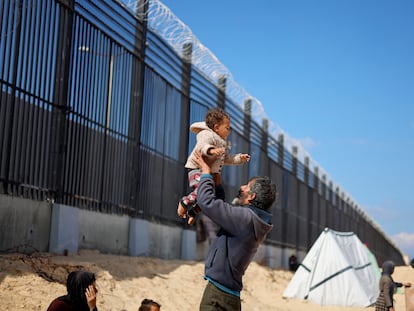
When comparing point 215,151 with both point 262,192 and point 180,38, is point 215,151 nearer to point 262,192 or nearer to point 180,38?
point 262,192

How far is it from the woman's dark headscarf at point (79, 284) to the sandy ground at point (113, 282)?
2633 mm

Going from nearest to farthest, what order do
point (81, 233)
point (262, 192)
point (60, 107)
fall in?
1. point (262, 192)
2. point (60, 107)
3. point (81, 233)

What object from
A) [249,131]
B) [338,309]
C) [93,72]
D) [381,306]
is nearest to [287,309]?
[338,309]

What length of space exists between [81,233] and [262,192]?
771 cm

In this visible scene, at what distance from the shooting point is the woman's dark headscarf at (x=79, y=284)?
569cm

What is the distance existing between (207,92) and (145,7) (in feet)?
14.9

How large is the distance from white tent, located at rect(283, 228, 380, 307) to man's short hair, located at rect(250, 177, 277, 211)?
510 inches

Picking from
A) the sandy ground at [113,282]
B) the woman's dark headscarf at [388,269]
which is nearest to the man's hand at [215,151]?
the sandy ground at [113,282]

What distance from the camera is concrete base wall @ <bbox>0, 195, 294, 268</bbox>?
9.94m

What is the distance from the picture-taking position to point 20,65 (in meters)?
10.2

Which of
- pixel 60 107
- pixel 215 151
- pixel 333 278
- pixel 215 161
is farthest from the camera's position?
pixel 333 278

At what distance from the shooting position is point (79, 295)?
5727mm

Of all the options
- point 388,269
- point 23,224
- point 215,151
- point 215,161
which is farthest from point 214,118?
point 388,269

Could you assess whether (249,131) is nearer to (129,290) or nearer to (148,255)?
(148,255)
